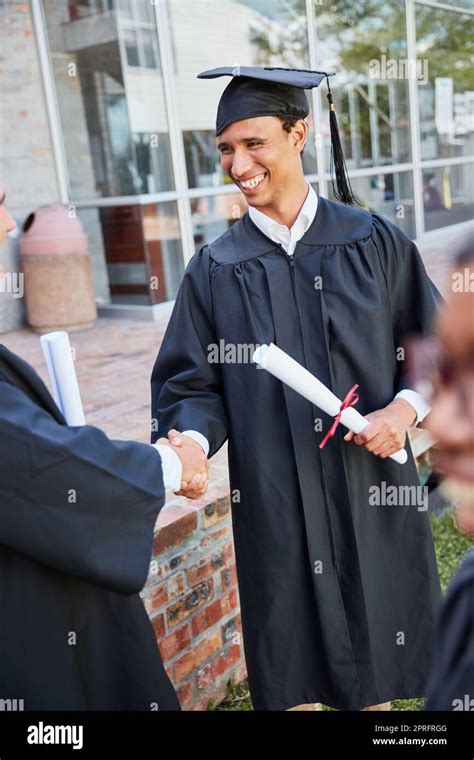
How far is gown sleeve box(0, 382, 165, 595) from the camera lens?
4.52 feet

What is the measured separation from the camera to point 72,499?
1415mm

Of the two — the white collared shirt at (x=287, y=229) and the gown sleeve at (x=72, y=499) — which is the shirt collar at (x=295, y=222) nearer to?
the white collared shirt at (x=287, y=229)

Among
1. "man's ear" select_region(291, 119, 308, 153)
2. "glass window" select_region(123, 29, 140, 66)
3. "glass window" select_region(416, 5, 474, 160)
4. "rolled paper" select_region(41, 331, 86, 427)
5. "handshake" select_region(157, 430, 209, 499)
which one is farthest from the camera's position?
"glass window" select_region(416, 5, 474, 160)

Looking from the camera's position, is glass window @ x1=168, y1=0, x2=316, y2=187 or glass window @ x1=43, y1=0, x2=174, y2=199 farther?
glass window @ x1=168, y1=0, x2=316, y2=187

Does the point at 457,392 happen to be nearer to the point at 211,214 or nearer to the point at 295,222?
the point at 295,222

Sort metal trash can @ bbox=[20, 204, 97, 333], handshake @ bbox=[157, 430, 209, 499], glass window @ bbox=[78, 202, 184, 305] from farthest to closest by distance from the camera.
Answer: glass window @ bbox=[78, 202, 184, 305] < metal trash can @ bbox=[20, 204, 97, 333] < handshake @ bbox=[157, 430, 209, 499]

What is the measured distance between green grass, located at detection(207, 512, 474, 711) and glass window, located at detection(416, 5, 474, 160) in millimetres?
8119

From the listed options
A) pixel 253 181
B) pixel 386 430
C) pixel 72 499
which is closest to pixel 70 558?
pixel 72 499

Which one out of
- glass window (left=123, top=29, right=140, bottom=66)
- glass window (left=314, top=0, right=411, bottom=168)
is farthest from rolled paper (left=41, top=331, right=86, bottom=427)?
glass window (left=314, top=0, right=411, bottom=168)

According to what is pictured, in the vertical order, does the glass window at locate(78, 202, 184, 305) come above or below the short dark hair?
below

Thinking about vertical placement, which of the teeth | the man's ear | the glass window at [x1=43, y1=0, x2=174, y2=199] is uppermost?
the glass window at [x1=43, y1=0, x2=174, y2=199]

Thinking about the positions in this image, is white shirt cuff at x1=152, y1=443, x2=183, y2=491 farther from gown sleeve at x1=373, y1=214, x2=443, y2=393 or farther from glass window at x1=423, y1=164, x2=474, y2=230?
glass window at x1=423, y1=164, x2=474, y2=230

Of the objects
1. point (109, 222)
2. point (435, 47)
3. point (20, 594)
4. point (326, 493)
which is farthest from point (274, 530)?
→ point (435, 47)
